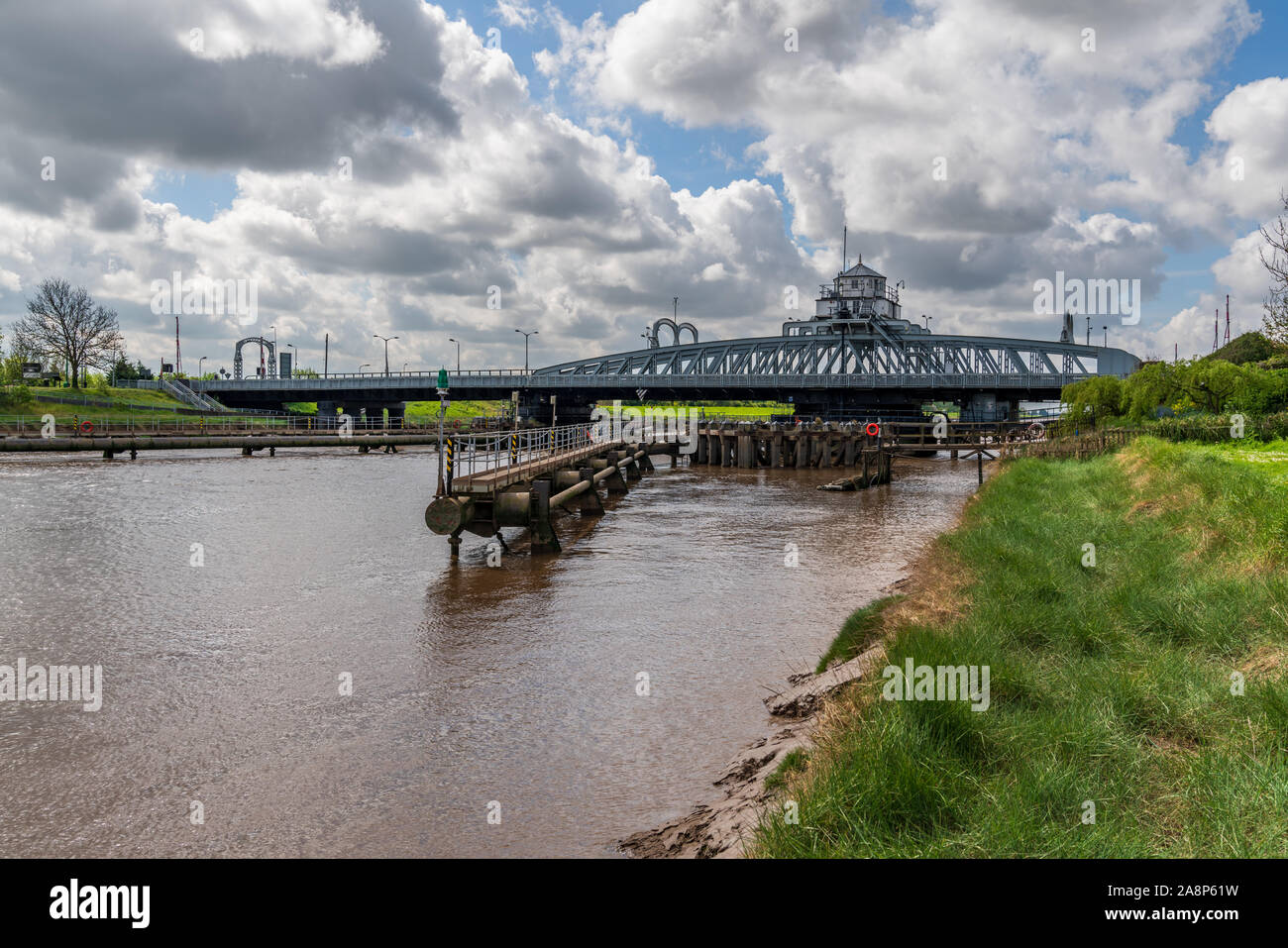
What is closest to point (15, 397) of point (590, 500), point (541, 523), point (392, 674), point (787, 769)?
point (590, 500)

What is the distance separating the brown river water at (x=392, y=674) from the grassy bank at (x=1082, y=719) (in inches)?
91.5

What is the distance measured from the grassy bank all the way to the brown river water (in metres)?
2.32

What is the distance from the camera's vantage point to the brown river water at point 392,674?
8195mm

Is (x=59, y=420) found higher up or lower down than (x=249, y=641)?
higher up

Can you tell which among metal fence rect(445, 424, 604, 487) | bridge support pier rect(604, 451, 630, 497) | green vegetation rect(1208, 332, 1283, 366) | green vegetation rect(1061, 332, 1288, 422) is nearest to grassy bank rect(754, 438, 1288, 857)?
metal fence rect(445, 424, 604, 487)

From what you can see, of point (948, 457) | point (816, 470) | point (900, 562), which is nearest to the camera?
point (900, 562)

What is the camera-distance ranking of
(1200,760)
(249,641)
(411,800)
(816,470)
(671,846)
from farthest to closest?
(816,470), (249,641), (411,800), (671,846), (1200,760)

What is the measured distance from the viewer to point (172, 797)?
8.62 metres

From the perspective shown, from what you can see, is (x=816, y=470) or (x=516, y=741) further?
(x=816, y=470)

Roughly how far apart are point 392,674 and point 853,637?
6809 mm
